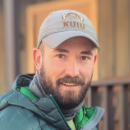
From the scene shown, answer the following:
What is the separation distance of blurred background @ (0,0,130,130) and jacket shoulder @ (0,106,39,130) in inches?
75.6

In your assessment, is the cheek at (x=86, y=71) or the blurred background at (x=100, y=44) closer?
the cheek at (x=86, y=71)

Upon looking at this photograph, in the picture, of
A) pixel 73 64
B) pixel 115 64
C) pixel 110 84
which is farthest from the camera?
pixel 115 64

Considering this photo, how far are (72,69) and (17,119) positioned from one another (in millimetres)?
448

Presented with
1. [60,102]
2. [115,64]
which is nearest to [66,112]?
[60,102]

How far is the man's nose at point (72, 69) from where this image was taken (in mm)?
1611

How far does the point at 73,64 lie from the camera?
1.63 meters

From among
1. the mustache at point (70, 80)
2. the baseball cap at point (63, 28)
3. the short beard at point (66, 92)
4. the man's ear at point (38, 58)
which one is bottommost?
the short beard at point (66, 92)

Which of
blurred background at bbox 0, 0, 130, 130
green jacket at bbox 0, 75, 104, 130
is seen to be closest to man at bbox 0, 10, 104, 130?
green jacket at bbox 0, 75, 104, 130

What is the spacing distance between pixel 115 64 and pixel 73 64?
2368 millimetres

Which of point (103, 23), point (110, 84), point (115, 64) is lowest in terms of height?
point (110, 84)

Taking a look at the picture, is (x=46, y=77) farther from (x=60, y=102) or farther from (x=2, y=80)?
(x=2, y=80)

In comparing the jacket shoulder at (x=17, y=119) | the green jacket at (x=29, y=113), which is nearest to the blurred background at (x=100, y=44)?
the green jacket at (x=29, y=113)

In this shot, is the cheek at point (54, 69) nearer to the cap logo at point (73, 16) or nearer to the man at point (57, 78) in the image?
the man at point (57, 78)

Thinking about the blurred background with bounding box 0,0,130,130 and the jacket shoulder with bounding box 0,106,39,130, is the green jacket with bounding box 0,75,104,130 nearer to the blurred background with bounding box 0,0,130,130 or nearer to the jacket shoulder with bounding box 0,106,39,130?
the jacket shoulder with bounding box 0,106,39,130
